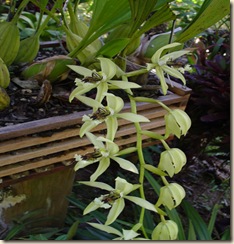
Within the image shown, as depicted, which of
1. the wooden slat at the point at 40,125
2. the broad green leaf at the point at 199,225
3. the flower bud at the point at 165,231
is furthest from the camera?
the broad green leaf at the point at 199,225

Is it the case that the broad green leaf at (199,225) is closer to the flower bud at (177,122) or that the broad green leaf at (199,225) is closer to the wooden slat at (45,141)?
the wooden slat at (45,141)

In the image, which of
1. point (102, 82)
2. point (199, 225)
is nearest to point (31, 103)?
point (102, 82)

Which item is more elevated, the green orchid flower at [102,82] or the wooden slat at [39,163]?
the green orchid flower at [102,82]

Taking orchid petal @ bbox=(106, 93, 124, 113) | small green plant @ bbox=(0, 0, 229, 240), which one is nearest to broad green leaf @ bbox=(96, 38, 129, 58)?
small green plant @ bbox=(0, 0, 229, 240)

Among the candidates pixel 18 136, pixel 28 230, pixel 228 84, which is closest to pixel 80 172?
pixel 28 230

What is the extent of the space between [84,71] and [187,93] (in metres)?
0.23

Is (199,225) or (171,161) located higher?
(171,161)

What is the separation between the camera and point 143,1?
436mm

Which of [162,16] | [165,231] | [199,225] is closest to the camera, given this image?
[165,231]

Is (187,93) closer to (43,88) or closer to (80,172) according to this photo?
(43,88)

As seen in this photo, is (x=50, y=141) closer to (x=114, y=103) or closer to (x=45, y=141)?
(x=45, y=141)

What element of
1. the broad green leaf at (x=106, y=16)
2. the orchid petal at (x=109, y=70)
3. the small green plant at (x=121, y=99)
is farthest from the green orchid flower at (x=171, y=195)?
the broad green leaf at (x=106, y=16)

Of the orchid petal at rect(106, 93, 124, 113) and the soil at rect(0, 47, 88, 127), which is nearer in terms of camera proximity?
the orchid petal at rect(106, 93, 124, 113)

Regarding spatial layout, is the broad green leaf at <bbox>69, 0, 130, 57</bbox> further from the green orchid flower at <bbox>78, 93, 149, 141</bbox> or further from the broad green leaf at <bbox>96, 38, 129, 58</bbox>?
the green orchid flower at <bbox>78, 93, 149, 141</bbox>
